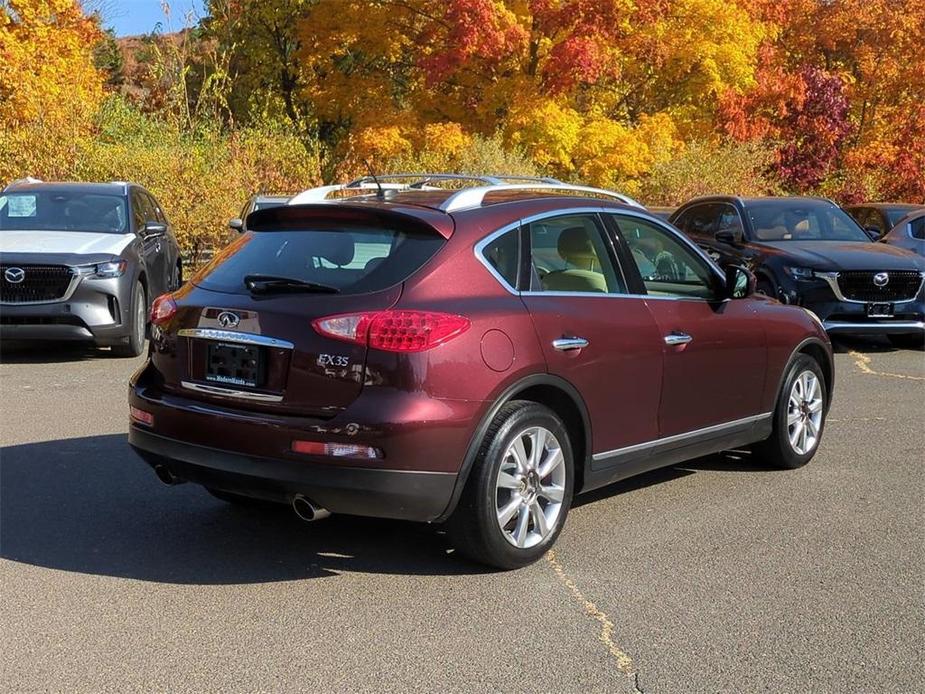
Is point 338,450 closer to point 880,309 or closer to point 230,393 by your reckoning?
point 230,393

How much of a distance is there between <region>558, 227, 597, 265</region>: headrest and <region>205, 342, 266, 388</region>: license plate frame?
158 cm

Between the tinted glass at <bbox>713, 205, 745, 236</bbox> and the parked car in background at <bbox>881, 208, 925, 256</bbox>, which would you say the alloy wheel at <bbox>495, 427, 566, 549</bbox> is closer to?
the tinted glass at <bbox>713, 205, 745, 236</bbox>

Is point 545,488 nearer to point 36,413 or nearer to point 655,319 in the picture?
point 655,319

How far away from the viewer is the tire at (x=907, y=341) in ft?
45.4

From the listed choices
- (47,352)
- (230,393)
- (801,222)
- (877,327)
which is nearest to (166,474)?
(230,393)

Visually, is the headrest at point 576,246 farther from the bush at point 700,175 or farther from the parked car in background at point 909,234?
the bush at point 700,175

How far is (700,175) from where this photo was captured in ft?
85.3

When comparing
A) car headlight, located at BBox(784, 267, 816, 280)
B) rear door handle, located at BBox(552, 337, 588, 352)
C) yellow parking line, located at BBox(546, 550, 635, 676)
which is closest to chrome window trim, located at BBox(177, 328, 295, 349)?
rear door handle, located at BBox(552, 337, 588, 352)

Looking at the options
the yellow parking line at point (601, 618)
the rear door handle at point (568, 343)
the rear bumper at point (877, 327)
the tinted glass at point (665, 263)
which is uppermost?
the tinted glass at point (665, 263)

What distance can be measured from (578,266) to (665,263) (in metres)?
0.91

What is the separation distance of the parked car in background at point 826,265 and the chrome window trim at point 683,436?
6270 mm

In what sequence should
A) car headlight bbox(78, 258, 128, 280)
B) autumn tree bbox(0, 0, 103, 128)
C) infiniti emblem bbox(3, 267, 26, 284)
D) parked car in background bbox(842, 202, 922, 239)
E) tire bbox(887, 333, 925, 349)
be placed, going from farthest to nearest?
autumn tree bbox(0, 0, 103, 128) < parked car in background bbox(842, 202, 922, 239) < tire bbox(887, 333, 925, 349) < car headlight bbox(78, 258, 128, 280) < infiniti emblem bbox(3, 267, 26, 284)

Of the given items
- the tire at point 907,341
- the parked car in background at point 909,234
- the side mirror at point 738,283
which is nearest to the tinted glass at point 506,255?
the side mirror at point 738,283

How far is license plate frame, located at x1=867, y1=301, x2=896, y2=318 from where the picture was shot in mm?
12727
